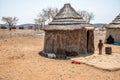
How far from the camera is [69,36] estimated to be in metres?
12.4

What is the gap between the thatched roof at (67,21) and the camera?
12.5 m

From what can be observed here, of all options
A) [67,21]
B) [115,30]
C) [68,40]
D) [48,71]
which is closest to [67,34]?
[68,40]

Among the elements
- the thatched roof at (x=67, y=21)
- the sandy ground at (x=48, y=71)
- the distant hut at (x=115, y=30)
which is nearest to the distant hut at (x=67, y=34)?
the thatched roof at (x=67, y=21)

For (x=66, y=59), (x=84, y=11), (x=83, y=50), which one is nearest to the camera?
(x=66, y=59)

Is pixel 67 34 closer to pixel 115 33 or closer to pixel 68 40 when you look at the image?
pixel 68 40

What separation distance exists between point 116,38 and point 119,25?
1318 mm

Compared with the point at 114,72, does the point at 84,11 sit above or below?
above

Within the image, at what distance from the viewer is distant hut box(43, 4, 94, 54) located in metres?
12.4

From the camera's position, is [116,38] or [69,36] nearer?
[69,36]

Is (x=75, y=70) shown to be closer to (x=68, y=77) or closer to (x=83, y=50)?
(x=68, y=77)

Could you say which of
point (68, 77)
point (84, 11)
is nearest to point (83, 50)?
point (68, 77)

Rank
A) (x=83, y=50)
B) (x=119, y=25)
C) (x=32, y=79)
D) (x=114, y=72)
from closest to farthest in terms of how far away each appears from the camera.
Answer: (x=32, y=79) < (x=114, y=72) < (x=83, y=50) < (x=119, y=25)

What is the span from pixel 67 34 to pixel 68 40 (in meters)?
0.38

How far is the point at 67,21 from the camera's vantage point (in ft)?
42.1
